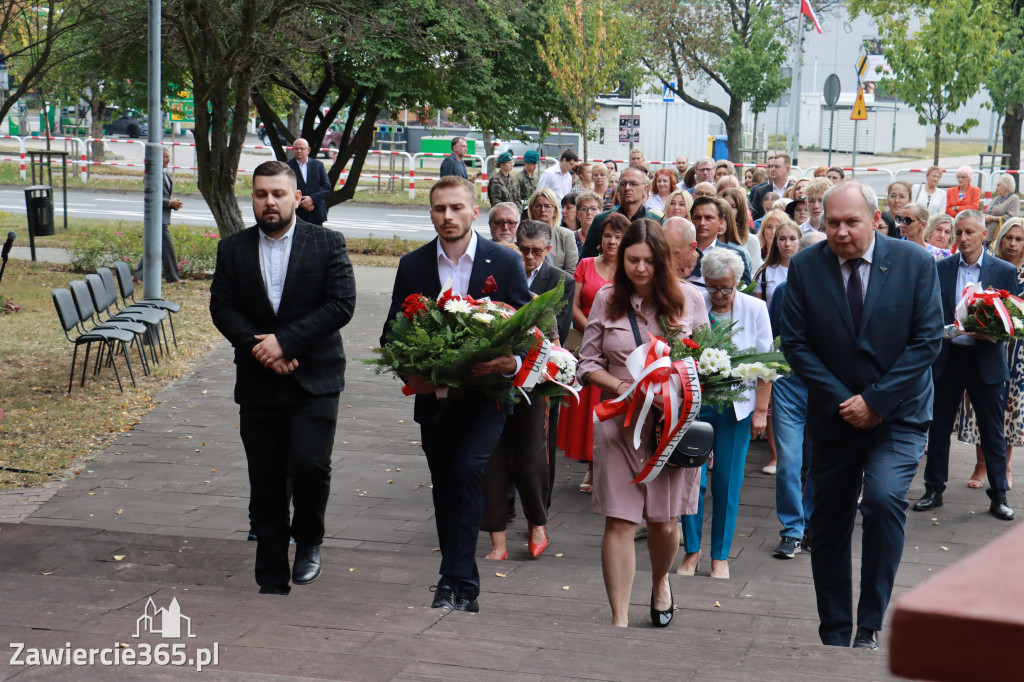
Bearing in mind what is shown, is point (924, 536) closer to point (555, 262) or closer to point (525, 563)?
point (525, 563)

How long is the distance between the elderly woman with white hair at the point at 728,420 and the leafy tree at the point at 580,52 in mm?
15514

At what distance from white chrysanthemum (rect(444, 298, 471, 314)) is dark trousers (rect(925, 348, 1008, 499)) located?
4150 mm

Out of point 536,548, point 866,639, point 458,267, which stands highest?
point 458,267

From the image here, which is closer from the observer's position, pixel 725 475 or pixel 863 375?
pixel 863 375

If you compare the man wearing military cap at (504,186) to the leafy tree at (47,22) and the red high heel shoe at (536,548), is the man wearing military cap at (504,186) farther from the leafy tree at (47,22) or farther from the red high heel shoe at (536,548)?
the red high heel shoe at (536,548)

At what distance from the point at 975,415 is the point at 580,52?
14781mm

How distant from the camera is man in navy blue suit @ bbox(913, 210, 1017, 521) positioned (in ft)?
25.6

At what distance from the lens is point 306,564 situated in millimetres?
5785

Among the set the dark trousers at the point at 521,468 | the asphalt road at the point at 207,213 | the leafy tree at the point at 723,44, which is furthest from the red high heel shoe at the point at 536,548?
the leafy tree at the point at 723,44

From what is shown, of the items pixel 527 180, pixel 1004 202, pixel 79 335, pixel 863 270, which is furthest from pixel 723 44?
pixel 863 270


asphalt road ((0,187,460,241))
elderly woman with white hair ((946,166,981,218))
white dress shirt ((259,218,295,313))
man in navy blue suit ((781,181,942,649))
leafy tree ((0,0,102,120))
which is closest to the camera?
man in navy blue suit ((781,181,942,649))

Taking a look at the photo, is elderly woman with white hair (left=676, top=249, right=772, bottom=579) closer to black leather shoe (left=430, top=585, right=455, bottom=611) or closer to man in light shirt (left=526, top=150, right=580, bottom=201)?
black leather shoe (left=430, top=585, right=455, bottom=611)

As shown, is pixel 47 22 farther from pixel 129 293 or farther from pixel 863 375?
pixel 863 375

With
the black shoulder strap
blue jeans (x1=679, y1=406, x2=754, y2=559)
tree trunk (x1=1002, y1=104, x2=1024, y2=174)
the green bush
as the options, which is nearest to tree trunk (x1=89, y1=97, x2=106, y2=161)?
the green bush
